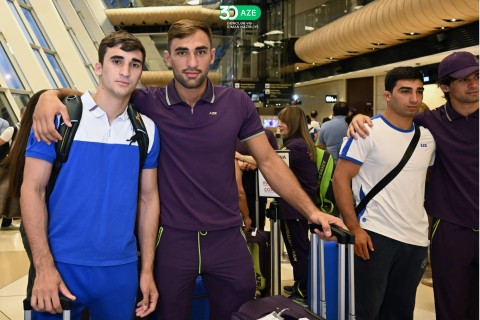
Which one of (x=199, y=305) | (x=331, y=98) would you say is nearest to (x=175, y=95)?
(x=199, y=305)

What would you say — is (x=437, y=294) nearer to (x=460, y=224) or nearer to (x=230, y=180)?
(x=460, y=224)

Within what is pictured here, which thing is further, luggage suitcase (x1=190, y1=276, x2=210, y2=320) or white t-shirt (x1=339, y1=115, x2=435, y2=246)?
luggage suitcase (x1=190, y1=276, x2=210, y2=320)

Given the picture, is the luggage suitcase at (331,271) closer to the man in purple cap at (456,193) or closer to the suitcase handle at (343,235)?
the man in purple cap at (456,193)

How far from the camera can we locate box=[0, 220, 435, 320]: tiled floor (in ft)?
13.7

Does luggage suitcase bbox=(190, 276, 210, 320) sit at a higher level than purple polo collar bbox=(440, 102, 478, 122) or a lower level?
lower

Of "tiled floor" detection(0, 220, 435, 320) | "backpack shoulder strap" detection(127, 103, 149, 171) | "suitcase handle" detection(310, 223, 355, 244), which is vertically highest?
"backpack shoulder strap" detection(127, 103, 149, 171)

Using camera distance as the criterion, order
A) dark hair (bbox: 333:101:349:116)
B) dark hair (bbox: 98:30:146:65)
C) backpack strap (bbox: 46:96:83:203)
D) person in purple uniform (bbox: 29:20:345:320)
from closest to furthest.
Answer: backpack strap (bbox: 46:96:83:203) → dark hair (bbox: 98:30:146:65) → person in purple uniform (bbox: 29:20:345:320) → dark hair (bbox: 333:101:349:116)

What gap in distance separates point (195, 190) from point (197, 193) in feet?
0.06


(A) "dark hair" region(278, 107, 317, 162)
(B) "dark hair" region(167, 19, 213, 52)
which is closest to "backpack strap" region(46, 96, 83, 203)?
(B) "dark hair" region(167, 19, 213, 52)

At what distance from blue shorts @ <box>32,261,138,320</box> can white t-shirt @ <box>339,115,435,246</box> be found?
137 centimetres

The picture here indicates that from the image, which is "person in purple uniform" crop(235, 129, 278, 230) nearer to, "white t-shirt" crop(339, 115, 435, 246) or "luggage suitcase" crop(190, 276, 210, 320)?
"luggage suitcase" crop(190, 276, 210, 320)

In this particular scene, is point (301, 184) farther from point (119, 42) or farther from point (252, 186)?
point (119, 42)

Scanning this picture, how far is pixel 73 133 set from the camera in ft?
6.63

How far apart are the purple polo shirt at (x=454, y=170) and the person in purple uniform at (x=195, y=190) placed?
36.3 inches
